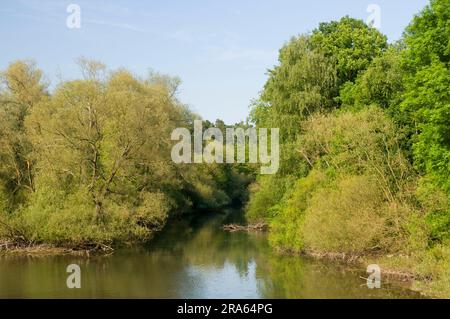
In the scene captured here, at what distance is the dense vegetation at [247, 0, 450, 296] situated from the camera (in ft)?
78.6

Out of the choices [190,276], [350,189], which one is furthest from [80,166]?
[350,189]

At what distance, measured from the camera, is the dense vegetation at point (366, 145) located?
23969 millimetres

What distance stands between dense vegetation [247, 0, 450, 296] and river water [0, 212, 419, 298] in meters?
2.00

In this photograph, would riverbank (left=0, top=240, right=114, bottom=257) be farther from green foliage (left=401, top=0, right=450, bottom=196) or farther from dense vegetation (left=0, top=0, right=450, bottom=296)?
green foliage (left=401, top=0, right=450, bottom=196)

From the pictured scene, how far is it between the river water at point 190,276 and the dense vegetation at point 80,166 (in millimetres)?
2128

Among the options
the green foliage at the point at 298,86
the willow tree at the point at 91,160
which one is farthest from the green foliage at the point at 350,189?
the willow tree at the point at 91,160

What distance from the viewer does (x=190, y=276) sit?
28281mm

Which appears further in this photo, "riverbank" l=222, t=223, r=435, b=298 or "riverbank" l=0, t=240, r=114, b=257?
"riverbank" l=0, t=240, r=114, b=257

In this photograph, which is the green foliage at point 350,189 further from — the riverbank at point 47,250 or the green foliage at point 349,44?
the riverbank at point 47,250

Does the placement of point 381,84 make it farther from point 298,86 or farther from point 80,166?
point 80,166

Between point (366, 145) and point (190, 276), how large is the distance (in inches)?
469

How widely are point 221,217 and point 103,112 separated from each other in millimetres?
30251

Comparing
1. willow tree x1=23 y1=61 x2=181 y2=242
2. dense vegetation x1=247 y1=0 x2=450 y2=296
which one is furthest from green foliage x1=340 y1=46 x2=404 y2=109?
willow tree x1=23 y1=61 x2=181 y2=242
